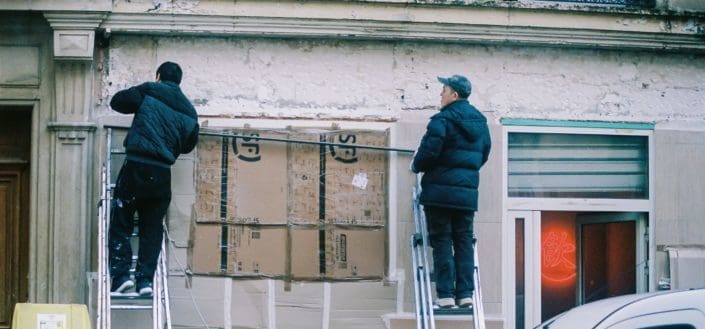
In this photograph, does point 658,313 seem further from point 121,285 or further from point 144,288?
point 121,285

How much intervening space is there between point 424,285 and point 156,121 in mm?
2311

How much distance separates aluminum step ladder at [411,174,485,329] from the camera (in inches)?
345

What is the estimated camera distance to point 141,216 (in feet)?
28.3

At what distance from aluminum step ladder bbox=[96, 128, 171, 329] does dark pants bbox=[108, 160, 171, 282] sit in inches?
3.9

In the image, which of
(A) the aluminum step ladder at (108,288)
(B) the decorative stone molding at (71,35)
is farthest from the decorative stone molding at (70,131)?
(B) the decorative stone molding at (71,35)

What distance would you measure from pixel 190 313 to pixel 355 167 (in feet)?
5.64

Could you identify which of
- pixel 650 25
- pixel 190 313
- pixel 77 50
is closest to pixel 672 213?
pixel 650 25

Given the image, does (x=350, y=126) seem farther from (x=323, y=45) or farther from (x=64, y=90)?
(x=64, y=90)

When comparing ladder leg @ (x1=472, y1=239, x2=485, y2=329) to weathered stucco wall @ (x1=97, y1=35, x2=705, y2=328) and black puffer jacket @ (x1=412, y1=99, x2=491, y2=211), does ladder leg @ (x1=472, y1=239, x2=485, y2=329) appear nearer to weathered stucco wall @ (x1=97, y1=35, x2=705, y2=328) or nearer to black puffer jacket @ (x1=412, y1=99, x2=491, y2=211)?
black puffer jacket @ (x1=412, y1=99, x2=491, y2=211)

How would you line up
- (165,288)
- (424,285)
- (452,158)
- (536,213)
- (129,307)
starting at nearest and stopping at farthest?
(129,307)
(165,288)
(452,158)
(424,285)
(536,213)

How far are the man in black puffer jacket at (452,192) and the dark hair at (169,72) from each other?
185cm

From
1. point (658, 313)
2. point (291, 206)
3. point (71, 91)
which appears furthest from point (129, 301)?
point (658, 313)

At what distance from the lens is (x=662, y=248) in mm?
10172

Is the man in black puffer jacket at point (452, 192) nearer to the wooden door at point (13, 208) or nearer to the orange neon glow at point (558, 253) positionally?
the orange neon glow at point (558, 253)
